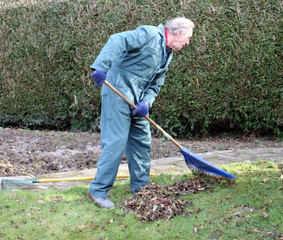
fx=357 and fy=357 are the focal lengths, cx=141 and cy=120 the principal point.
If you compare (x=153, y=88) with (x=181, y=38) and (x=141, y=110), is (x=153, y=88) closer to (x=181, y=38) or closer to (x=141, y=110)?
(x=141, y=110)

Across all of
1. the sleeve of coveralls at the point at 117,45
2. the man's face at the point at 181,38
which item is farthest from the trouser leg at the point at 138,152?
the man's face at the point at 181,38

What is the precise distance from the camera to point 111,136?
12.0 feet

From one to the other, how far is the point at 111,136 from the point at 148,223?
0.94 meters

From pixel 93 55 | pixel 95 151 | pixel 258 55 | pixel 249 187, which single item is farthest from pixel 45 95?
pixel 249 187

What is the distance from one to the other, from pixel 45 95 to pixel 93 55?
5.60 feet

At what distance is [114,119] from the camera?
3.67 meters

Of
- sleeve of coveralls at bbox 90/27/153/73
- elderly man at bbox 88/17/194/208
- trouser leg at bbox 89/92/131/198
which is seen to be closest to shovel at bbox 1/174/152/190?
elderly man at bbox 88/17/194/208

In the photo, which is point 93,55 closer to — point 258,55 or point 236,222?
point 258,55

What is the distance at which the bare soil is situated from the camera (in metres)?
5.32

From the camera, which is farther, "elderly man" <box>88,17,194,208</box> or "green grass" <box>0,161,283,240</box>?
"elderly man" <box>88,17,194,208</box>

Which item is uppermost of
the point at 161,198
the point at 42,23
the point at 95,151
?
the point at 42,23

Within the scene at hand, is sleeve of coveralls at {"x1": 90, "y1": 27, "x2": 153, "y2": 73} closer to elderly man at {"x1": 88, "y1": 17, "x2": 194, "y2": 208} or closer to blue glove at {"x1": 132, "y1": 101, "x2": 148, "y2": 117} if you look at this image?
elderly man at {"x1": 88, "y1": 17, "x2": 194, "y2": 208}

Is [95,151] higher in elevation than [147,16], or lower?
lower

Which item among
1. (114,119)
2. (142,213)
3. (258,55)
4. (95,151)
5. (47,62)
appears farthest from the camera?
(47,62)
